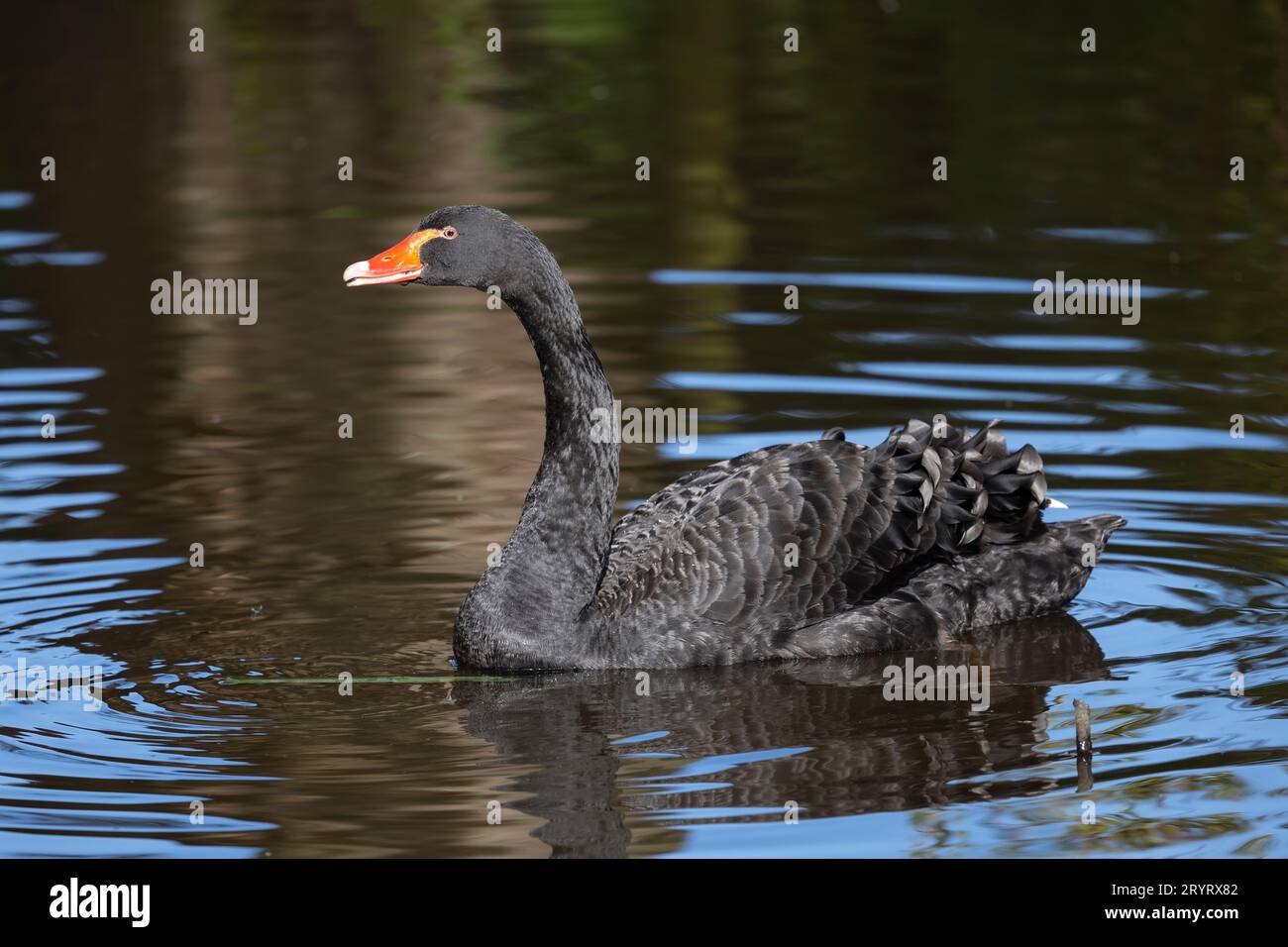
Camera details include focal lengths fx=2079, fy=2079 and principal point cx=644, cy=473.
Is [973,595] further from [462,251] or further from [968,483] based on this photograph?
[462,251]

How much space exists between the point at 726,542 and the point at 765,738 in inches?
48.3

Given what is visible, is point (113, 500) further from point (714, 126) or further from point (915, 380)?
point (714, 126)

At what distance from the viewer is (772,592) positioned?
919 cm

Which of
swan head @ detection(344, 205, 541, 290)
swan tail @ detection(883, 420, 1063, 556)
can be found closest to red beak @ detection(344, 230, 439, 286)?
swan head @ detection(344, 205, 541, 290)

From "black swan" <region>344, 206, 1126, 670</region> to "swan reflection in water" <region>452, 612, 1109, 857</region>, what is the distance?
0.16 meters

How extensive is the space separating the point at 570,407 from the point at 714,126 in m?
12.9

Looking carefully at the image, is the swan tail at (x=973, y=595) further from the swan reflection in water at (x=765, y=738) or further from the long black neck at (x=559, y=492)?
the long black neck at (x=559, y=492)

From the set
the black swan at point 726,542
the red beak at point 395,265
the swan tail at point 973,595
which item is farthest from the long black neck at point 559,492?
the swan tail at point 973,595

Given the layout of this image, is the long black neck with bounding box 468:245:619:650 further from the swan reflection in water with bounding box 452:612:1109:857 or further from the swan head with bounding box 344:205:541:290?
the swan reflection in water with bounding box 452:612:1109:857

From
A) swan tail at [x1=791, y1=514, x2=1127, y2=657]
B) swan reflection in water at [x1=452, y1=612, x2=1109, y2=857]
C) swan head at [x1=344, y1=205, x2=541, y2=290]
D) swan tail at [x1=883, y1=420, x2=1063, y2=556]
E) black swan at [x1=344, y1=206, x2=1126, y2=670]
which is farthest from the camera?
swan tail at [x1=883, y1=420, x2=1063, y2=556]

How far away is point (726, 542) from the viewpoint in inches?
362

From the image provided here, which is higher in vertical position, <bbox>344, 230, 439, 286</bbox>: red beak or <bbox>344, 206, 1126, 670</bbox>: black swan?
<bbox>344, 230, 439, 286</bbox>: red beak

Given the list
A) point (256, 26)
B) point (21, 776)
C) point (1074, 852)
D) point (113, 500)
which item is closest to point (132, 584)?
point (113, 500)

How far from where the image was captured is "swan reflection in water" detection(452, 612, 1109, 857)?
7.49m
